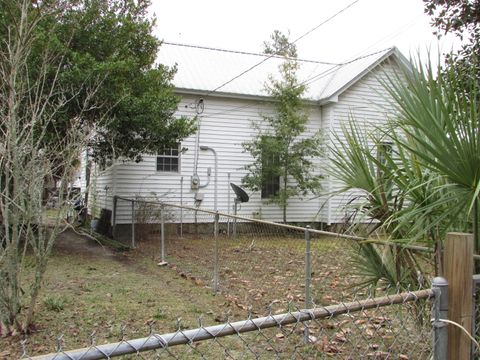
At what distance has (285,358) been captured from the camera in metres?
4.26

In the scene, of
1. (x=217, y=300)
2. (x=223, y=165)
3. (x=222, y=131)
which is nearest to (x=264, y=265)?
(x=217, y=300)

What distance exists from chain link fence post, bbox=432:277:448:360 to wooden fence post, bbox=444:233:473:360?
0.05 metres

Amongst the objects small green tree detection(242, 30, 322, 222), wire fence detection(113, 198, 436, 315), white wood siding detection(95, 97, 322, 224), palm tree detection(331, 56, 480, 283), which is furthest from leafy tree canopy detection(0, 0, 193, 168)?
palm tree detection(331, 56, 480, 283)

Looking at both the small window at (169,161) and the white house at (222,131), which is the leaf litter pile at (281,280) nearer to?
the white house at (222,131)

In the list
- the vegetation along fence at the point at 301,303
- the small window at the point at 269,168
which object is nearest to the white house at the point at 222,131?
the small window at the point at 269,168

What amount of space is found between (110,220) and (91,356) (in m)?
13.5

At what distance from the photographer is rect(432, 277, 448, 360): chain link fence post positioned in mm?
2172

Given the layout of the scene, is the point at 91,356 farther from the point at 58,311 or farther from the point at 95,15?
the point at 95,15

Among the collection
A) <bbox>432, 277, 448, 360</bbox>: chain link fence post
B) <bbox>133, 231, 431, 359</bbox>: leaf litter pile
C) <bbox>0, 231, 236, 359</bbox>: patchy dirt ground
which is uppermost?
<bbox>432, 277, 448, 360</bbox>: chain link fence post

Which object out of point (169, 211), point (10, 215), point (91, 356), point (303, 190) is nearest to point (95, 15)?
point (169, 211)

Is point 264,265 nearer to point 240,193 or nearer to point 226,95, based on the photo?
point 240,193

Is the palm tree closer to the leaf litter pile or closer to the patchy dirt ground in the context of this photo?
the leaf litter pile

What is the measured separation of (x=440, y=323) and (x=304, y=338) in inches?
95.2

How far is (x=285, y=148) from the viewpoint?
45.1 ft
